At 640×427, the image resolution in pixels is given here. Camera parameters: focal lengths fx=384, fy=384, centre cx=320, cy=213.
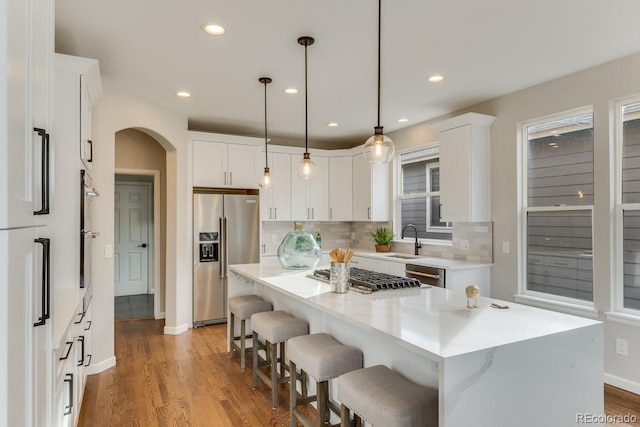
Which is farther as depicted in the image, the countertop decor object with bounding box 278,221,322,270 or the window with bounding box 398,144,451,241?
the window with bounding box 398,144,451,241

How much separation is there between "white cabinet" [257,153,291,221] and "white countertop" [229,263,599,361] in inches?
120

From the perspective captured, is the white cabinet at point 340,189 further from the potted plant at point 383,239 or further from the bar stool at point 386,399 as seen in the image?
the bar stool at point 386,399

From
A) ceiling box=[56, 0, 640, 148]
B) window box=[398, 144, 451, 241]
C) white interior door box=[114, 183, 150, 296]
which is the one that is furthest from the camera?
white interior door box=[114, 183, 150, 296]

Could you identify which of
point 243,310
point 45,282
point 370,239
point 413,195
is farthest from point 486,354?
point 370,239

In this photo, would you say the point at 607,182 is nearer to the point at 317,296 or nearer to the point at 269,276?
the point at 317,296

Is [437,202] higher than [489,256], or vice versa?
[437,202]

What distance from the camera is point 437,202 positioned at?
5.01 metres

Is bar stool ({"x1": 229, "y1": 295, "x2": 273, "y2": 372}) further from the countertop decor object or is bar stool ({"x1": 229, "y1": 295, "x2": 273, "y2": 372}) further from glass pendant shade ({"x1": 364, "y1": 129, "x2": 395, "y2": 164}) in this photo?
glass pendant shade ({"x1": 364, "y1": 129, "x2": 395, "y2": 164})

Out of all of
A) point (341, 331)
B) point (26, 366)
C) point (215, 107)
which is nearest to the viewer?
point (26, 366)

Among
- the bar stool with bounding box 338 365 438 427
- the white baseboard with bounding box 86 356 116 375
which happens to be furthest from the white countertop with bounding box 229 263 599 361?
the white baseboard with bounding box 86 356 116 375

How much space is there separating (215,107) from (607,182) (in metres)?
3.90

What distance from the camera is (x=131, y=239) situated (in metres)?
6.74

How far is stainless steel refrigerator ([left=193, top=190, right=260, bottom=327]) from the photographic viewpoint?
16.0 feet

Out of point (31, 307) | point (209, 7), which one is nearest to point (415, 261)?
point (209, 7)
